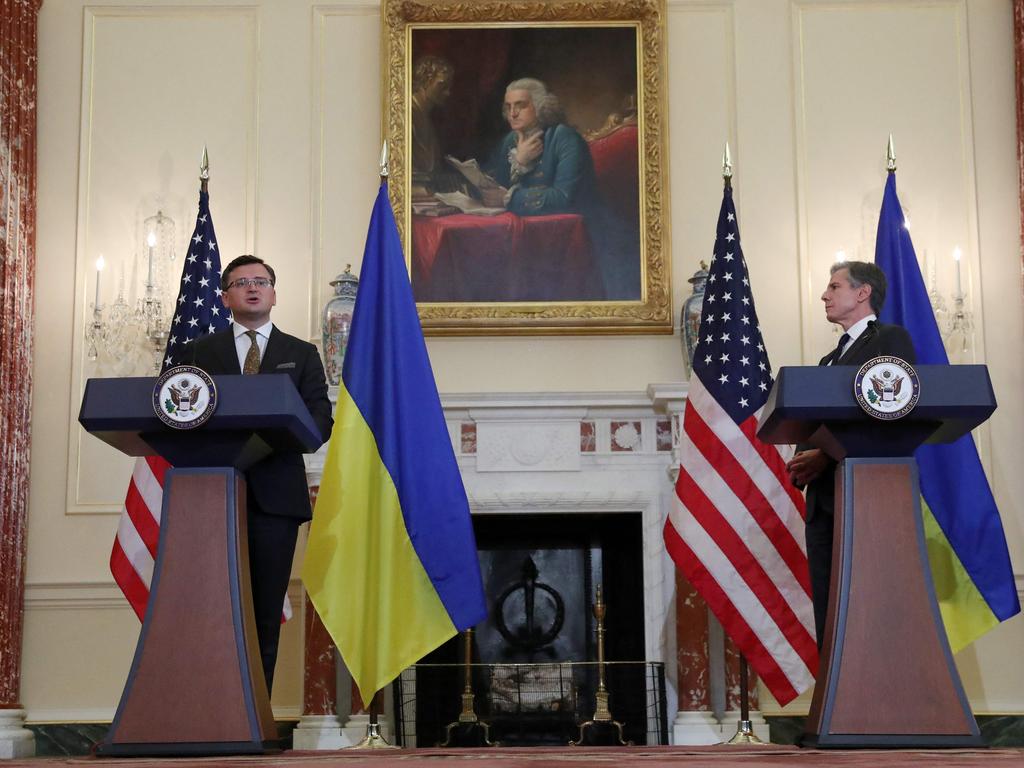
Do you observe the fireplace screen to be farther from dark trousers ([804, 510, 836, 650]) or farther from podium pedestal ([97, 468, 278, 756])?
podium pedestal ([97, 468, 278, 756])

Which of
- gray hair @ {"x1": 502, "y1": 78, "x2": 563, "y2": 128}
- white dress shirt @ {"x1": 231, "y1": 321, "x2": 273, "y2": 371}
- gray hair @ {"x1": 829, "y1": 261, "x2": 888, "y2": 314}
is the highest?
gray hair @ {"x1": 502, "y1": 78, "x2": 563, "y2": 128}

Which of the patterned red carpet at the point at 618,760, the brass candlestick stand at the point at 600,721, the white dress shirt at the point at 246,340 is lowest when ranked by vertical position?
the brass candlestick stand at the point at 600,721

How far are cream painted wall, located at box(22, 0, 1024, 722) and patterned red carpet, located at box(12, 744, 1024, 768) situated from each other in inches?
135

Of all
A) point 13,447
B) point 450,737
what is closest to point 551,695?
point 450,737

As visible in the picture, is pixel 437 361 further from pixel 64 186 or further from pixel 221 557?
pixel 221 557

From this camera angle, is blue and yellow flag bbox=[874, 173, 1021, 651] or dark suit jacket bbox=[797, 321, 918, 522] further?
blue and yellow flag bbox=[874, 173, 1021, 651]

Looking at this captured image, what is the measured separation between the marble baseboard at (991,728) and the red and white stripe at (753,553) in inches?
38.6

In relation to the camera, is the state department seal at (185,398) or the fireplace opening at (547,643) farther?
the fireplace opening at (547,643)

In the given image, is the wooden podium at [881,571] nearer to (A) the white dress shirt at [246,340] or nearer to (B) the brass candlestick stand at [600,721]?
(A) the white dress shirt at [246,340]

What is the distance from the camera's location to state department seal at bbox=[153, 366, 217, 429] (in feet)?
11.4

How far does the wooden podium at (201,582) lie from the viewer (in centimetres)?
336

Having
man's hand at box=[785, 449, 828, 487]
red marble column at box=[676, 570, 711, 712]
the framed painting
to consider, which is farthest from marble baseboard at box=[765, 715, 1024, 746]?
man's hand at box=[785, 449, 828, 487]

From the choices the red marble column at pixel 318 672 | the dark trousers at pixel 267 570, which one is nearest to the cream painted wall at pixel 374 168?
the red marble column at pixel 318 672

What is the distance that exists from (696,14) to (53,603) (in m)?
4.35
